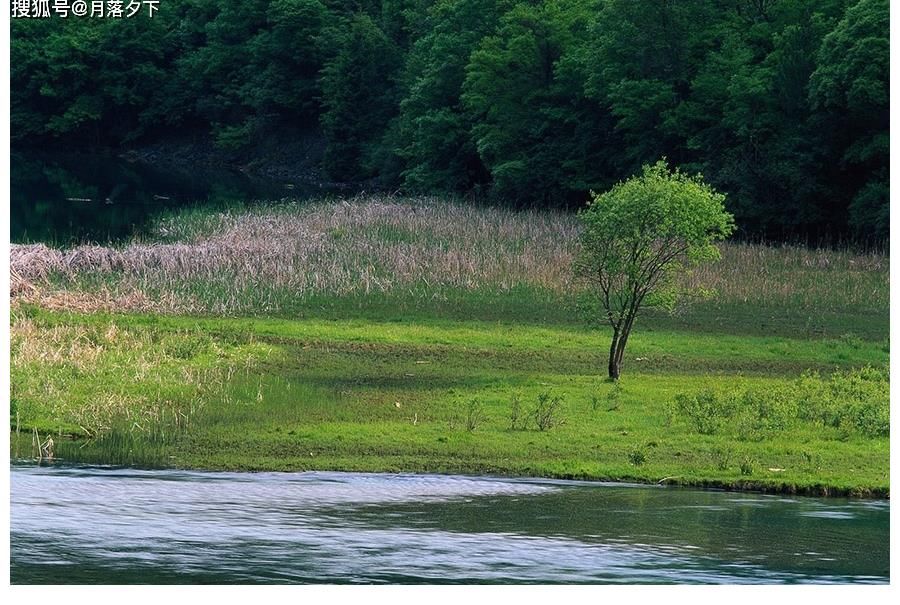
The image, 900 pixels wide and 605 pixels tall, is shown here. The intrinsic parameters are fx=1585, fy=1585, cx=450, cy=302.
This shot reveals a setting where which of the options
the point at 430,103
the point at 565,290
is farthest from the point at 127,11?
the point at 565,290

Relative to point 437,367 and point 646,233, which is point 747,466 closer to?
point 646,233

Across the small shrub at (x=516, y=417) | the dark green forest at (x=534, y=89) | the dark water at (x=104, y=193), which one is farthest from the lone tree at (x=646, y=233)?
the dark water at (x=104, y=193)

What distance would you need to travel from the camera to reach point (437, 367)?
3072 cm

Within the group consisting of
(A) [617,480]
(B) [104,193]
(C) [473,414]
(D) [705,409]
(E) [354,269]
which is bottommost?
(A) [617,480]

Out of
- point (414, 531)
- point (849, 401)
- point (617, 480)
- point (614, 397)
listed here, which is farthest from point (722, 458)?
point (414, 531)

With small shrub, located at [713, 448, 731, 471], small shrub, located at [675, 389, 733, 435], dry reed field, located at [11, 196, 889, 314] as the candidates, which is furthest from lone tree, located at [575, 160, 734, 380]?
dry reed field, located at [11, 196, 889, 314]

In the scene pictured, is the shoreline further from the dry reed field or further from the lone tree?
the dry reed field

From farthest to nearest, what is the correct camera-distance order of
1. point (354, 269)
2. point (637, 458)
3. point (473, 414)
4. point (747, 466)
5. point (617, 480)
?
point (354, 269) → point (473, 414) → point (637, 458) → point (747, 466) → point (617, 480)

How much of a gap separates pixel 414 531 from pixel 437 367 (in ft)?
38.7

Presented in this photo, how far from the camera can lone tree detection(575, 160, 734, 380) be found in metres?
29.2

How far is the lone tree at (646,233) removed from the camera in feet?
95.8

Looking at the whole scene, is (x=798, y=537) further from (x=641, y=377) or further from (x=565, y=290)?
(x=565, y=290)

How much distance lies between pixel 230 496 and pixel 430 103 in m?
65.4

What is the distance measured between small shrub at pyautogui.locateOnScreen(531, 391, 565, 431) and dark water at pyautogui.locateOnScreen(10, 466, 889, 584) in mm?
2960
